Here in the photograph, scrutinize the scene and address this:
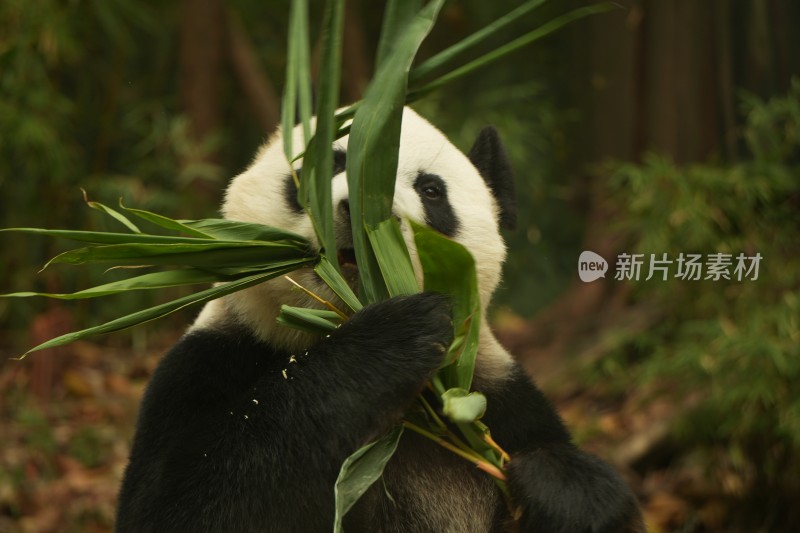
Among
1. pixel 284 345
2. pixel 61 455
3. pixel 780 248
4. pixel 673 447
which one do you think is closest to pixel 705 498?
pixel 673 447

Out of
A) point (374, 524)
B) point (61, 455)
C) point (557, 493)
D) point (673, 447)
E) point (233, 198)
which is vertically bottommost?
point (61, 455)

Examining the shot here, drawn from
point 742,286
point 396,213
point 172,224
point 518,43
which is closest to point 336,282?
point 396,213

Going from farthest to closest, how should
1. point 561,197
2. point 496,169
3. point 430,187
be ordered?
point 561,197 → point 496,169 → point 430,187

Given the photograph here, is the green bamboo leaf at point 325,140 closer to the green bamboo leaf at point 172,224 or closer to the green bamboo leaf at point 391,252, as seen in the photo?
the green bamboo leaf at point 391,252

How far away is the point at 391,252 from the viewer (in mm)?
1868

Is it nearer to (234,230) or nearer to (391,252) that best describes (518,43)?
(391,252)

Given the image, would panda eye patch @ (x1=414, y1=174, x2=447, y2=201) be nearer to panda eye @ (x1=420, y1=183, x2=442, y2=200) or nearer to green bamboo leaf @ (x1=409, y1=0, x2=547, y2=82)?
panda eye @ (x1=420, y1=183, x2=442, y2=200)

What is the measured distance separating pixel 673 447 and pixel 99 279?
325cm

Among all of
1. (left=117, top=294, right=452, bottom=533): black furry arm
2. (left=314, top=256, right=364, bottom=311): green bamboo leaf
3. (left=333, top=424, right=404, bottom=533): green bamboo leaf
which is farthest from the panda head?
(left=333, top=424, right=404, bottom=533): green bamboo leaf

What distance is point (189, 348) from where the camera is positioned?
221cm

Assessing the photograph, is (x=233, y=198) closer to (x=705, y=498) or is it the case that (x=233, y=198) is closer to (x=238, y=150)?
(x=705, y=498)

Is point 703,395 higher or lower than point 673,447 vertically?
higher

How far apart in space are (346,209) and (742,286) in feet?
9.13

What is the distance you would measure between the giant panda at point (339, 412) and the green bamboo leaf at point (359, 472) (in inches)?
1.3
